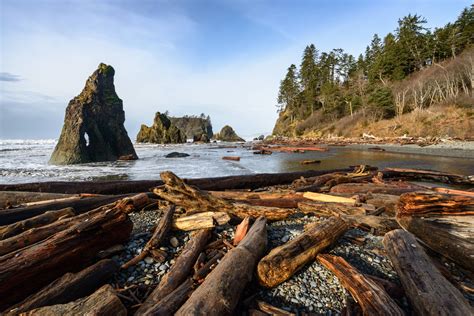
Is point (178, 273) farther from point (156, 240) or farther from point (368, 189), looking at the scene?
point (368, 189)

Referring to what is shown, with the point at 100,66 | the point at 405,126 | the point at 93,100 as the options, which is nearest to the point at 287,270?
the point at 93,100

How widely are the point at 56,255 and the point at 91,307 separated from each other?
45.4 inches

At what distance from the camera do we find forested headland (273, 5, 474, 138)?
1496 inches

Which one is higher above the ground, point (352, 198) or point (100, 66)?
point (100, 66)

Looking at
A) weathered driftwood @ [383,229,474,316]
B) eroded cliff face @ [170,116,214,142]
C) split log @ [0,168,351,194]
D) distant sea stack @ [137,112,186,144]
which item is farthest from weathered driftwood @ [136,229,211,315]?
eroded cliff face @ [170,116,214,142]

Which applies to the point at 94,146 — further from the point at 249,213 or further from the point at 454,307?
the point at 454,307

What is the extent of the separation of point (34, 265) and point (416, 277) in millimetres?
4249

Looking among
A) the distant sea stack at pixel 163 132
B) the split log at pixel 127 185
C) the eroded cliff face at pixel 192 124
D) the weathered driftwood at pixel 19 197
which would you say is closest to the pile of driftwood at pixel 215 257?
the weathered driftwood at pixel 19 197

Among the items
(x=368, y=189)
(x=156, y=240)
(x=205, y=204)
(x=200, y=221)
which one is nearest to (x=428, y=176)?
(x=368, y=189)

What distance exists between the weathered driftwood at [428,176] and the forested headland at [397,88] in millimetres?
26659

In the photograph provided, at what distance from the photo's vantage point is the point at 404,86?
4925 cm

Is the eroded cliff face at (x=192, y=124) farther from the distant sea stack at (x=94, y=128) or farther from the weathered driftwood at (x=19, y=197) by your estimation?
the weathered driftwood at (x=19, y=197)

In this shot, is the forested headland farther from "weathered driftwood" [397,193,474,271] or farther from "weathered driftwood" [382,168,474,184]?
"weathered driftwood" [397,193,474,271]

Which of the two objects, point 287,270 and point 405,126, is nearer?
point 287,270
